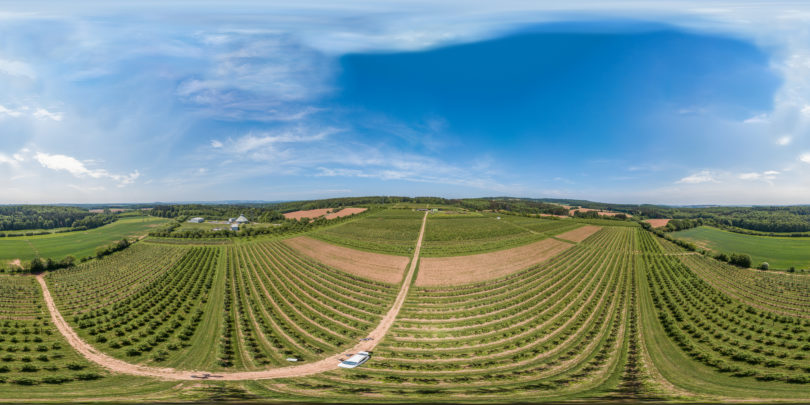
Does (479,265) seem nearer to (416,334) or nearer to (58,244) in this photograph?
(416,334)

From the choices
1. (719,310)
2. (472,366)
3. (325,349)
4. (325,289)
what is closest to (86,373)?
(325,349)

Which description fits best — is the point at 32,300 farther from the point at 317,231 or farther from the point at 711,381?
the point at 711,381

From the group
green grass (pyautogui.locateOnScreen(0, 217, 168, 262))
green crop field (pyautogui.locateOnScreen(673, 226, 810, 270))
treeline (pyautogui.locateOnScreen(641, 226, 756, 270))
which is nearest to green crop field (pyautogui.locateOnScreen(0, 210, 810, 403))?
treeline (pyautogui.locateOnScreen(641, 226, 756, 270))

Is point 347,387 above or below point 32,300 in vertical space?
above

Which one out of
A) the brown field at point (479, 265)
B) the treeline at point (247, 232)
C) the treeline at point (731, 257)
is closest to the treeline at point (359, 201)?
the treeline at point (247, 232)

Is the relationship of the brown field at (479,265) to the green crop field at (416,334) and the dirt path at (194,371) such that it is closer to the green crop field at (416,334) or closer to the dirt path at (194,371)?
the green crop field at (416,334)
